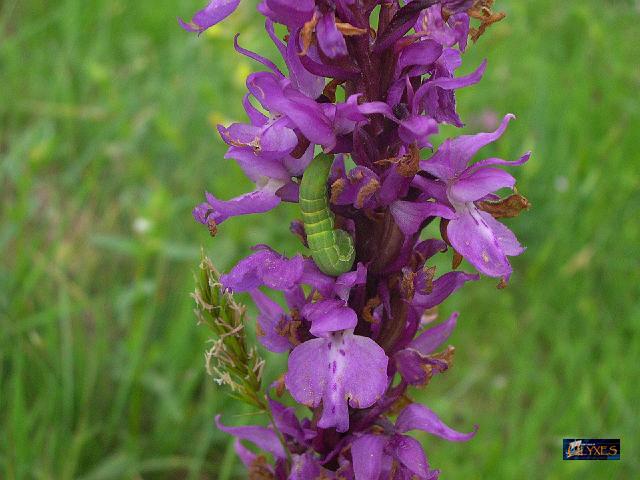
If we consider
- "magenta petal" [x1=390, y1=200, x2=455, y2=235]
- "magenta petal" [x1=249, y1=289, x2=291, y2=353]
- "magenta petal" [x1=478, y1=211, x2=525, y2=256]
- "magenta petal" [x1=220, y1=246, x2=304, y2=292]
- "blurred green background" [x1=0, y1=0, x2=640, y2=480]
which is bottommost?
"blurred green background" [x1=0, y1=0, x2=640, y2=480]

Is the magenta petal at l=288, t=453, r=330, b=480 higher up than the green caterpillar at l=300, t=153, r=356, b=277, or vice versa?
the green caterpillar at l=300, t=153, r=356, b=277

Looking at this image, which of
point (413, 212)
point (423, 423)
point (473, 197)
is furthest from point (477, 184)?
point (423, 423)

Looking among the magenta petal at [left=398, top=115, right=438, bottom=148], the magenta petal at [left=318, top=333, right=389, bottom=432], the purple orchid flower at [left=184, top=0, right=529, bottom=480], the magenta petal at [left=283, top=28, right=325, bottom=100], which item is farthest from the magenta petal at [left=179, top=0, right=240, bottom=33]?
the magenta petal at [left=318, top=333, right=389, bottom=432]

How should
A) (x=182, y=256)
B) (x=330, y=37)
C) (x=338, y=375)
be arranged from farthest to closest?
(x=182, y=256) → (x=338, y=375) → (x=330, y=37)

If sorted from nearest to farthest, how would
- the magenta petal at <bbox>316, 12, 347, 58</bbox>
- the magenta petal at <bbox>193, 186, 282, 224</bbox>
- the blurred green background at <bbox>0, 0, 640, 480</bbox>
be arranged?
the magenta petal at <bbox>316, 12, 347, 58</bbox>
the magenta petal at <bbox>193, 186, 282, 224</bbox>
the blurred green background at <bbox>0, 0, 640, 480</bbox>

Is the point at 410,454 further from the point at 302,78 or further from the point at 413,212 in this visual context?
the point at 302,78

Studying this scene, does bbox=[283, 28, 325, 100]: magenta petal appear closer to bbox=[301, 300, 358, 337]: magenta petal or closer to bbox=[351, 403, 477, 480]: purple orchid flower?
bbox=[301, 300, 358, 337]: magenta petal
